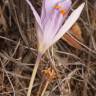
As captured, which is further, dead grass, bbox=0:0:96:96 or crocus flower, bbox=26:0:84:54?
dead grass, bbox=0:0:96:96

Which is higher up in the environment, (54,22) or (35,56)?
(54,22)

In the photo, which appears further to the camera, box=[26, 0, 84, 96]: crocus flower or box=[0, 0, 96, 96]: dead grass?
box=[0, 0, 96, 96]: dead grass

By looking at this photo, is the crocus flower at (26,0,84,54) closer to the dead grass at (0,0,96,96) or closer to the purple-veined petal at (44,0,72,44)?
the purple-veined petal at (44,0,72,44)

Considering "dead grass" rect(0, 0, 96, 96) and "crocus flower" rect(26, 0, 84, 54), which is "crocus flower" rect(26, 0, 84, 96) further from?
"dead grass" rect(0, 0, 96, 96)

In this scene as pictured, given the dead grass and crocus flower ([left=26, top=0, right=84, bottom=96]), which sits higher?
crocus flower ([left=26, top=0, right=84, bottom=96])

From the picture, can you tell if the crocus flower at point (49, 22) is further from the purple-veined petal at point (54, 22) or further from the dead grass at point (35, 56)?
the dead grass at point (35, 56)

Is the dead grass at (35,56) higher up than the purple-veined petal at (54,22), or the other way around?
the purple-veined petal at (54,22)

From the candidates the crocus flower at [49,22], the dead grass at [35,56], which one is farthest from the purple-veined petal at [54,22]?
the dead grass at [35,56]

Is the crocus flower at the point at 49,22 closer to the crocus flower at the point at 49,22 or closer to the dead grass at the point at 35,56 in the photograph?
the crocus flower at the point at 49,22

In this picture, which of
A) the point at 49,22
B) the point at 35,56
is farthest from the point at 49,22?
the point at 35,56

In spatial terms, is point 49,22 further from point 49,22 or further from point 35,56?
point 35,56

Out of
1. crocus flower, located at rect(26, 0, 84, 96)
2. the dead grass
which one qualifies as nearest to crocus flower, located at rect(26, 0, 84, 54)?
crocus flower, located at rect(26, 0, 84, 96)

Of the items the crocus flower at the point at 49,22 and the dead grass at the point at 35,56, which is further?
the dead grass at the point at 35,56
